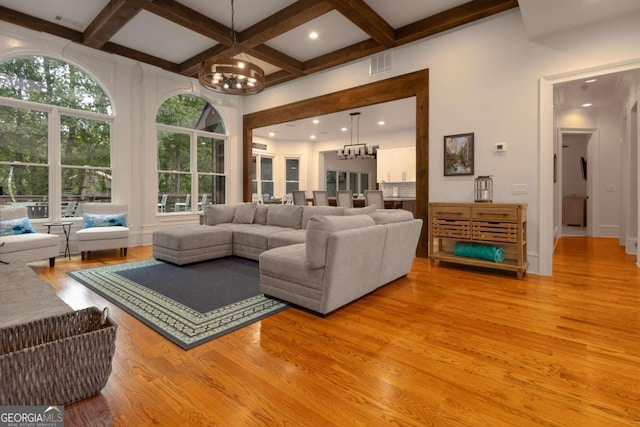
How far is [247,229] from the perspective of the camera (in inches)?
191

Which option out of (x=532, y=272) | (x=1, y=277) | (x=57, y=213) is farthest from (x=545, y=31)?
(x=57, y=213)

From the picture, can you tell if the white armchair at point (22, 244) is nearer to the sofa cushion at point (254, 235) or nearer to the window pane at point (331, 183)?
the sofa cushion at point (254, 235)

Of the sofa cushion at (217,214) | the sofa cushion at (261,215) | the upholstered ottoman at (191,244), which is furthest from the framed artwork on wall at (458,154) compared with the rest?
the sofa cushion at (217,214)

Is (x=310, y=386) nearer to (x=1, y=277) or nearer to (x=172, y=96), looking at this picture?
(x=1, y=277)

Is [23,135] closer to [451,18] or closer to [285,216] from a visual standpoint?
[285,216]

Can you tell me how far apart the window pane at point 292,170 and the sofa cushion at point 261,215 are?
6504 mm

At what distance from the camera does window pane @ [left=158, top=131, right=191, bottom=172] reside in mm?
6614

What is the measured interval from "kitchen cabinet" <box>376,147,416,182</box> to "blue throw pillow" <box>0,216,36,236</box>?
27.8ft

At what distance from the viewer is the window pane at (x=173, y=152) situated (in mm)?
6614

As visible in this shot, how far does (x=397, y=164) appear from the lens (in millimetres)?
9906

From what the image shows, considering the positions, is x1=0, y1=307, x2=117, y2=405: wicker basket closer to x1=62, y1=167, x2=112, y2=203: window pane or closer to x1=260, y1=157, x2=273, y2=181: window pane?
x1=62, y1=167, x2=112, y2=203: window pane

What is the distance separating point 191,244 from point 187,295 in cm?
133

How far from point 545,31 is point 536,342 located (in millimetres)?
3619

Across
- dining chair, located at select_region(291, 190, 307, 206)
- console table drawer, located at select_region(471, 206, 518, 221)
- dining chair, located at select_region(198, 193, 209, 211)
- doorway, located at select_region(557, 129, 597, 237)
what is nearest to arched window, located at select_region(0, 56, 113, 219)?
dining chair, located at select_region(198, 193, 209, 211)
